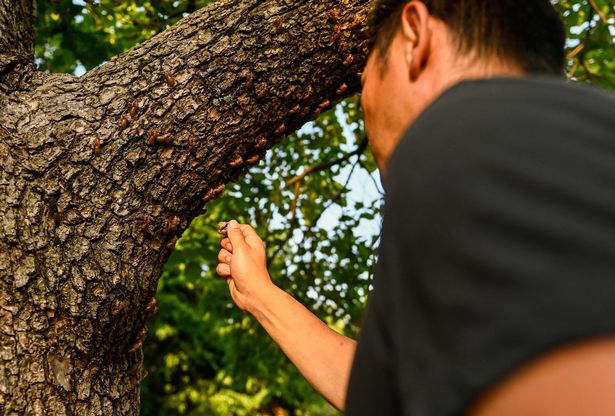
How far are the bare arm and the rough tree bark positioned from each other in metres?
0.28

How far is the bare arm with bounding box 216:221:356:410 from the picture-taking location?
2.58 metres

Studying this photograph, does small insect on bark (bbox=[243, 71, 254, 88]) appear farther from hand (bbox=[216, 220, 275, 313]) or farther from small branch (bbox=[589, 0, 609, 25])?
small branch (bbox=[589, 0, 609, 25])

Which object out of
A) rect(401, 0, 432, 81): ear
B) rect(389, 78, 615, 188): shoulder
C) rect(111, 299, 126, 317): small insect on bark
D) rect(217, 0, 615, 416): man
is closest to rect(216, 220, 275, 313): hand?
rect(111, 299, 126, 317): small insect on bark

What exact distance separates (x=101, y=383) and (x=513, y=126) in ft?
7.16

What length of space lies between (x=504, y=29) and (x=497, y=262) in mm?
687

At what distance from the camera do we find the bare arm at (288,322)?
8.46 ft

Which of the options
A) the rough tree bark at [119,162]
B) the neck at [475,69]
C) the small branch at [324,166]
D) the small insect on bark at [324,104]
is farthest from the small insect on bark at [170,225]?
the small branch at [324,166]

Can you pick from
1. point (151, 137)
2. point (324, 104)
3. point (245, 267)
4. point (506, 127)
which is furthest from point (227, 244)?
point (506, 127)

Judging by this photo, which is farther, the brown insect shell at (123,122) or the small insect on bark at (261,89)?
the small insect on bark at (261,89)

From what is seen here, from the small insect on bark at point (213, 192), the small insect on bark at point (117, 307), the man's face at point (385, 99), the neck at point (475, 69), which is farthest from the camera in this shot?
the small insect on bark at point (213, 192)

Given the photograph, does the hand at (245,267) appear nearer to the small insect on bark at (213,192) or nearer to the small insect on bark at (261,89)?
the small insect on bark at (213,192)

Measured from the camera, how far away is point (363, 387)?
3.69 ft

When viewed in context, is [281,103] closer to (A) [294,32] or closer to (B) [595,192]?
(A) [294,32]

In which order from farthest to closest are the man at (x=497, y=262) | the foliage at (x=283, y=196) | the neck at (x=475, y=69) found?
the foliage at (x=283, y=196)
the neck at (x=475, y=69)
the man at (x=497, y=262)
